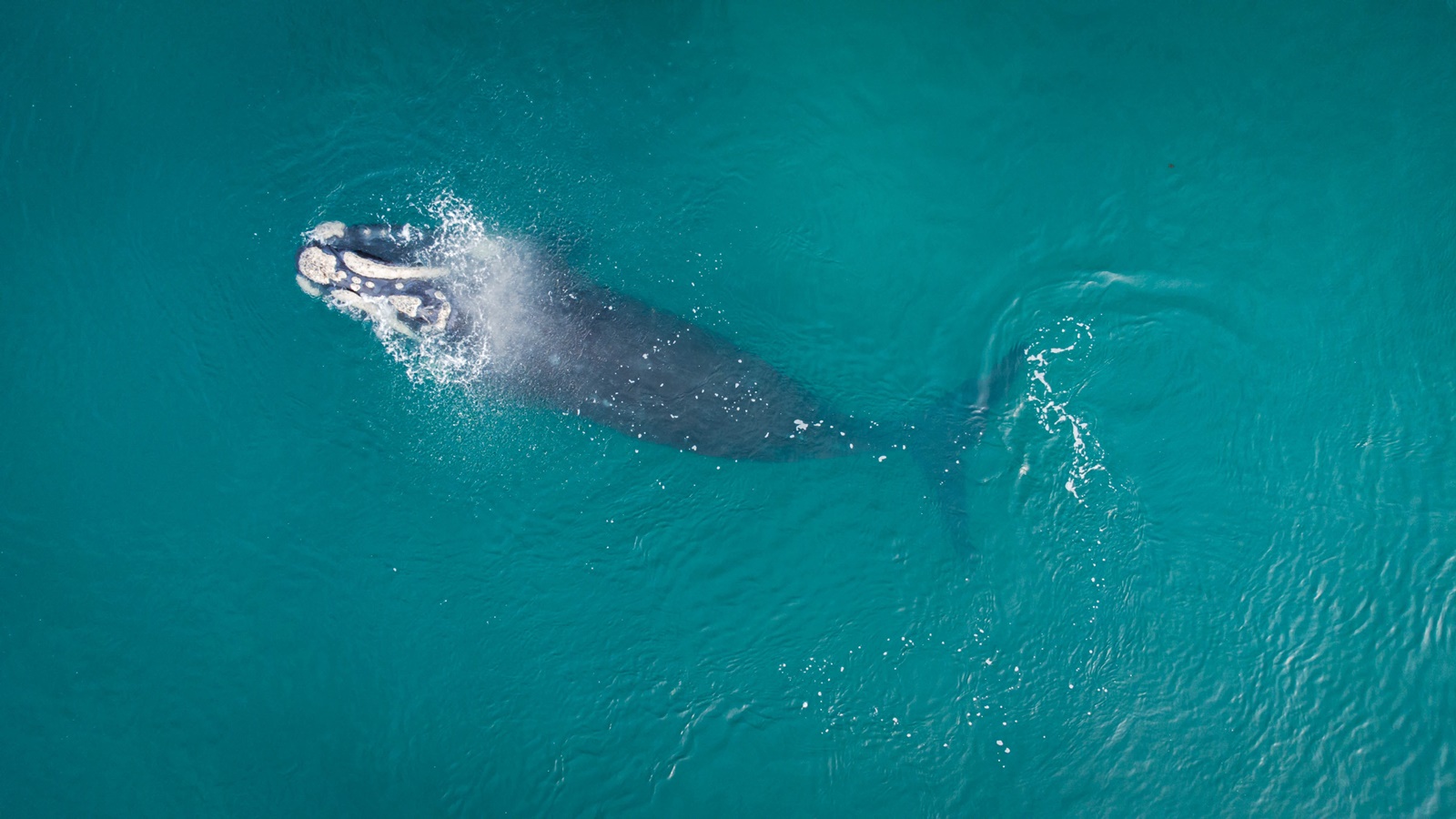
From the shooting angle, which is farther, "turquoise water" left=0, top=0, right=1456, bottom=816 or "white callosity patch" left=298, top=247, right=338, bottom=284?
"white callosity patch" left=298, top=247, right=338, bottom=284

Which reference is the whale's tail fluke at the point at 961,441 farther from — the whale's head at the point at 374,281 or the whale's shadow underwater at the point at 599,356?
the whale's head at the point at 374,281

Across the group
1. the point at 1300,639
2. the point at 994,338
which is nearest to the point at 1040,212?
the point at 994,338

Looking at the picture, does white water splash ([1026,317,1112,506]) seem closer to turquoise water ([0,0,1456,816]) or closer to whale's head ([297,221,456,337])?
turquoise water ([0,0,1456,816])

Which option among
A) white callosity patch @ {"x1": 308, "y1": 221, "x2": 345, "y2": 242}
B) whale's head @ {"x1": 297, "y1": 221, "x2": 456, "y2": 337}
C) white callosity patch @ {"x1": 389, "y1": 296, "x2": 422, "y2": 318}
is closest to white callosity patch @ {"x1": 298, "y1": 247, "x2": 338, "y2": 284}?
whale's head @ {"x1": 297, "y1": 221, "x2": 456, "y2": 337}

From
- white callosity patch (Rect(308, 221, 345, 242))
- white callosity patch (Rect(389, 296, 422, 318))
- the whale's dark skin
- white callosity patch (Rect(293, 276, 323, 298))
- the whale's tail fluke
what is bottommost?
the whale's tail fluke

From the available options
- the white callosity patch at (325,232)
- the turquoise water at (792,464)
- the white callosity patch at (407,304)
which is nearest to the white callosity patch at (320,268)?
the white callosity patch at (325,232)

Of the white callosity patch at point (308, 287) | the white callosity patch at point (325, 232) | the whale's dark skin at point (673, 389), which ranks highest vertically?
the white callosity patch at point (325, 232)

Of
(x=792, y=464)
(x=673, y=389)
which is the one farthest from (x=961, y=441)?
(x=673, y=389)
